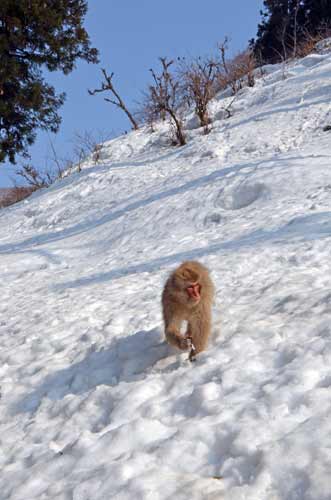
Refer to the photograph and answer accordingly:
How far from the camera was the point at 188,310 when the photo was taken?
3.28 metres

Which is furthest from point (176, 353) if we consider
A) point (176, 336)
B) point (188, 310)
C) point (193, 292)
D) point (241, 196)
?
point (241, 196)

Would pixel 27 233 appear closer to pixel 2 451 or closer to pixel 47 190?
pixel 47 190

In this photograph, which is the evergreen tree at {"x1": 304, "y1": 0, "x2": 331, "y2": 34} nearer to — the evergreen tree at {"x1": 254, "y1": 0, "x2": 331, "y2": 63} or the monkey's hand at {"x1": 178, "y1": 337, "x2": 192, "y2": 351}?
the evergreen tree at {"x1": 254, "y1": 0, "x2": 331, "y2": 63}

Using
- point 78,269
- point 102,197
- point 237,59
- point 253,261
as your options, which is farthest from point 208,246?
point 237,59

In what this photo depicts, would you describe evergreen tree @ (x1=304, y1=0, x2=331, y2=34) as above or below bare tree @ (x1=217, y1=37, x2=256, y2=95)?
above

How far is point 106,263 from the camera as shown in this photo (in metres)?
7.31

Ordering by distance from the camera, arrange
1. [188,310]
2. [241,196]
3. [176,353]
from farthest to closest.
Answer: [241,196] < [176,353] < [188,310]

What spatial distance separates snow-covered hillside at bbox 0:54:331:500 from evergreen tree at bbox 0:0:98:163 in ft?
22.7

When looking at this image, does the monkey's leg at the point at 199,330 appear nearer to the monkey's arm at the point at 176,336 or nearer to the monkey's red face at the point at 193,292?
the monkey's arm at the point at 176,336

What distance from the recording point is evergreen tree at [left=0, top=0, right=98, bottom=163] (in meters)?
14.0

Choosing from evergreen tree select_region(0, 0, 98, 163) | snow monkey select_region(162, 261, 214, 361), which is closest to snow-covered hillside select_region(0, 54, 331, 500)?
snow monkey select_region(162, 261, 214, 361)

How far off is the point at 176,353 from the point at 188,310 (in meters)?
0.47

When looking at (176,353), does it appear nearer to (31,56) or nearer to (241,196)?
(241,196)

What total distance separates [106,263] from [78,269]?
0.52 metres
